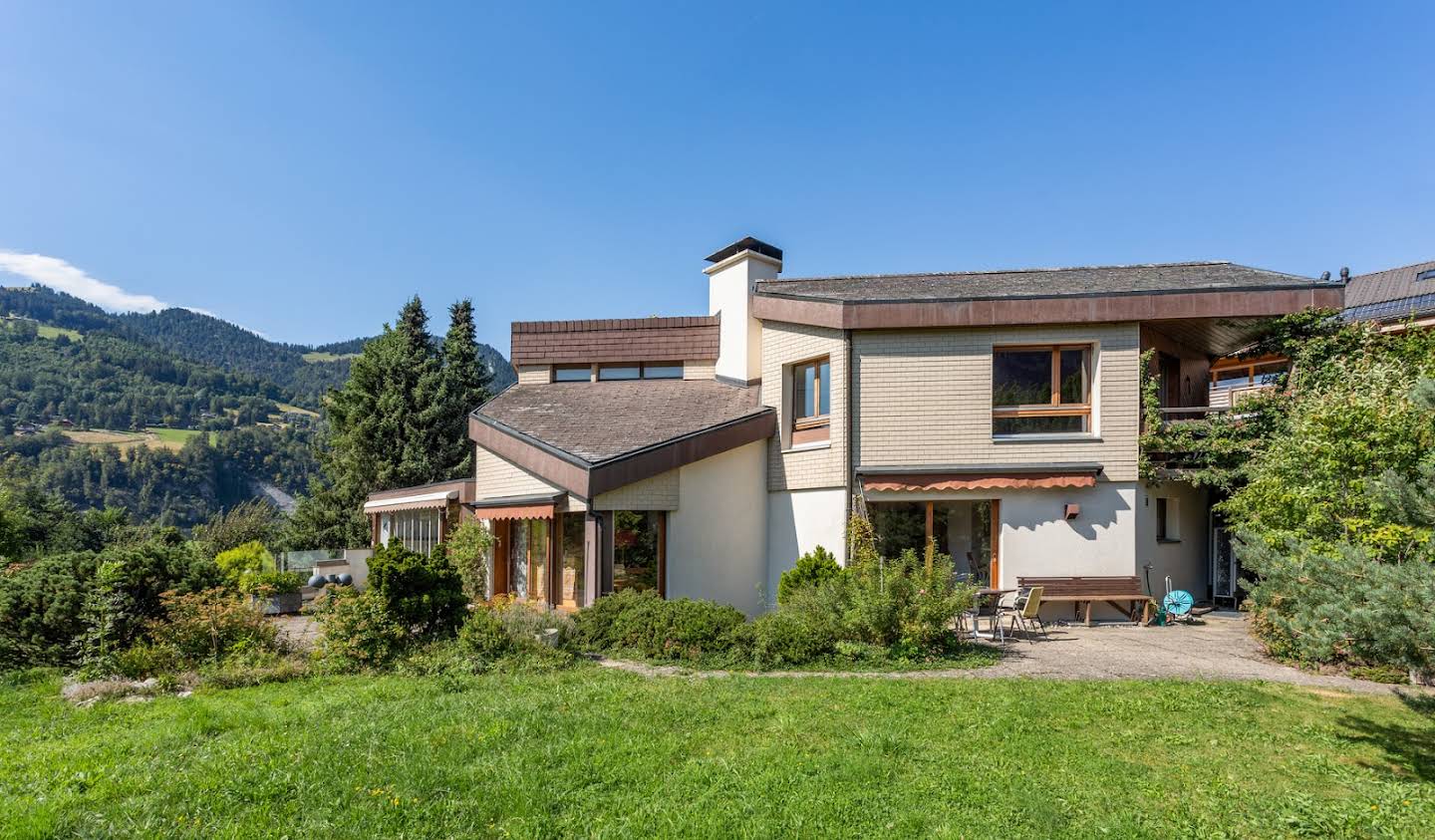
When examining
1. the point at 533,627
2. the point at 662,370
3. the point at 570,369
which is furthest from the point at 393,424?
the point at 533,627

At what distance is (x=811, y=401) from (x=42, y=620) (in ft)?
45.6

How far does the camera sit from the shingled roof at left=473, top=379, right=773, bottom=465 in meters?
16.5

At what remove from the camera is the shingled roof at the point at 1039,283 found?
16.1 m

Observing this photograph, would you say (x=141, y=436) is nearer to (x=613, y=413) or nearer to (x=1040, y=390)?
(x=613, y=413)

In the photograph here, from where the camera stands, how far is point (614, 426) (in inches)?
702

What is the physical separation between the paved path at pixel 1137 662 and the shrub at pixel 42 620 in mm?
7900

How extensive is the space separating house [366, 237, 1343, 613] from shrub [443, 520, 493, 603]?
29.2 inches

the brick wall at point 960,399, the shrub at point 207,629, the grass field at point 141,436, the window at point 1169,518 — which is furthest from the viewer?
the grass field at point 141,436

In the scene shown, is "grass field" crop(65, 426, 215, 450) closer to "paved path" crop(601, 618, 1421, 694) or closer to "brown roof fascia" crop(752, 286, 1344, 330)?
"brown roof fascia" crop(752, 286, 1344, 330)

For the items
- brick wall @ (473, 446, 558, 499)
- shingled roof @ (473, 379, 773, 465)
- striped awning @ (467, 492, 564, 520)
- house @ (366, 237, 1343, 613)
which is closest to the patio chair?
house @ (366, 237, 1343, 613)

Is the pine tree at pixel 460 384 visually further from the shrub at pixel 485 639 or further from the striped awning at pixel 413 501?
the shrub at pixel 485 639

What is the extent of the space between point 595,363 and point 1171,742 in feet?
57.1

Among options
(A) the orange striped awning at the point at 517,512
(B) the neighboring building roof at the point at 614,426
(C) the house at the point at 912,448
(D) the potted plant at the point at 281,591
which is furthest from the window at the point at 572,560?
(D) the potted plant at the point at 281,591

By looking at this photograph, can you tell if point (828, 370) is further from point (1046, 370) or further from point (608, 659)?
point (608, 659)
